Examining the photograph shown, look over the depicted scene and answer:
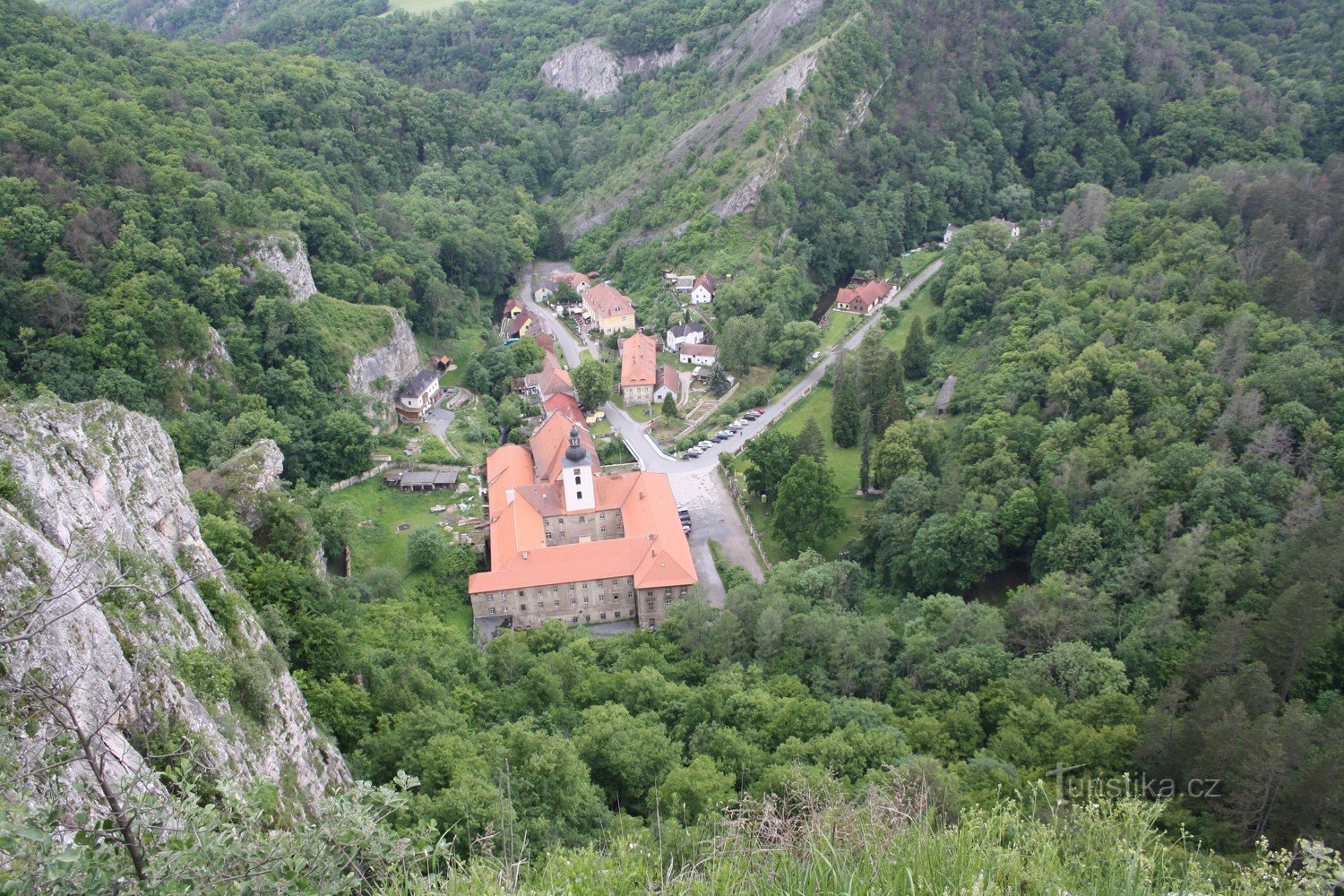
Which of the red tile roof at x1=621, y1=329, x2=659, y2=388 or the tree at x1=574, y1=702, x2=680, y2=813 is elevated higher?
the red tile roof at x1=621, y1=329, x2=659, y2=388

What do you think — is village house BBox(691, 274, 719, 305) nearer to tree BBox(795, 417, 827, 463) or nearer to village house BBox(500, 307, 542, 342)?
village house BBox(500, 307, 542, 342)

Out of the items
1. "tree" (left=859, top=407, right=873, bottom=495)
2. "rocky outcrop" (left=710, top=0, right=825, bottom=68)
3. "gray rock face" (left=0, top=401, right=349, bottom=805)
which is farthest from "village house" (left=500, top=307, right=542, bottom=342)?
"gray rock face" (left=0, top=401, right=349, bottom=805)

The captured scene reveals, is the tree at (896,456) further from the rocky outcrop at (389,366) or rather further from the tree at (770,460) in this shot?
the rocky outcrop at (389,366)

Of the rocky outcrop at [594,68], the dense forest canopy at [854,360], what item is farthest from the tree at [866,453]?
the rocky outcrop at [594,68]

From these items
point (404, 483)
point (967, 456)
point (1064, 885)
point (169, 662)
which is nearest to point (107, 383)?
point (404, 483)

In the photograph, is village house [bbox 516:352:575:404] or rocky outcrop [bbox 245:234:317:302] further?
village house [bbox 516:352:575:404]

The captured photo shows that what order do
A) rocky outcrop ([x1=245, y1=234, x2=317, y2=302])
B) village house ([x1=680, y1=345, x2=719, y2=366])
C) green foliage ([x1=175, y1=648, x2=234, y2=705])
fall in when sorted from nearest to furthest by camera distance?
green foliage ([x1=175, y1=648, x2=234, y2=705]) < rocky outcrop ([x1=245, y1=234, x2=317, y2=302]) < village house ([x1=680, y1=345, x2=719, y2=366])

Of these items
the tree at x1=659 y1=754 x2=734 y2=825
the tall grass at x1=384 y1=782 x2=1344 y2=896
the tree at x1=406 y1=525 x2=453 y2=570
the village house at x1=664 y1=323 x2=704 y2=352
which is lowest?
the tree at x1=659 y1=754 x2=734 y2=825

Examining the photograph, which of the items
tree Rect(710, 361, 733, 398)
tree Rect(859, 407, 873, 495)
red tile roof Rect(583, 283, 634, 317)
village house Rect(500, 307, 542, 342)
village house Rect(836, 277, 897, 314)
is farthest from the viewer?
village house Rect(836, 277, 897, 314)
